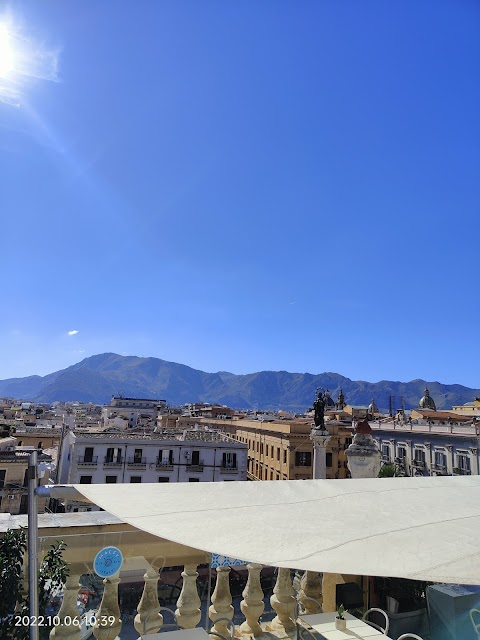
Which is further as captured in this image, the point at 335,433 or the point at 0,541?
the point at 335,433

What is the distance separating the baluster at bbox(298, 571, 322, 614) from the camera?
15.3 feet

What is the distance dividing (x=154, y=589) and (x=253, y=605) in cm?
110

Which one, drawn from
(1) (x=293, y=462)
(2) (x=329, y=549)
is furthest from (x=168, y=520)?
(1) (x=293, y=462)

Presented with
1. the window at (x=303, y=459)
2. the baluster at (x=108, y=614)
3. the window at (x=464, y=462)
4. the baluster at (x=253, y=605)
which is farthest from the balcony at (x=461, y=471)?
the baluster at (x=108, y=614)

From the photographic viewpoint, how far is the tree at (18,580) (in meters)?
3.08

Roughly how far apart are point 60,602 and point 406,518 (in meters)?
2.88

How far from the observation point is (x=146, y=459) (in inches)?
1336

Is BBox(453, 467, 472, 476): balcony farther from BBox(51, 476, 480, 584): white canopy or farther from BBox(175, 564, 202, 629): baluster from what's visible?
BBox(175, 564, 202, 629): baluster

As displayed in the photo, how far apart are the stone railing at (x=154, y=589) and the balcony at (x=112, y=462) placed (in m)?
31.1

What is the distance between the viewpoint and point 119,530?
3879 millimetres

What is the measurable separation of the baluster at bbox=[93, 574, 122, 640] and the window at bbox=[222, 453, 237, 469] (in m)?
33.3

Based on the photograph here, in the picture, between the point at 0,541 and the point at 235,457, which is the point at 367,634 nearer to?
the point at 0,541

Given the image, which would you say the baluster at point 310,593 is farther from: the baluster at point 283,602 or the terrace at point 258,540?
the baluster at point 283,602

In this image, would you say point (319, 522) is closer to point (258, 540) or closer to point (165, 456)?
point (258, 540)
